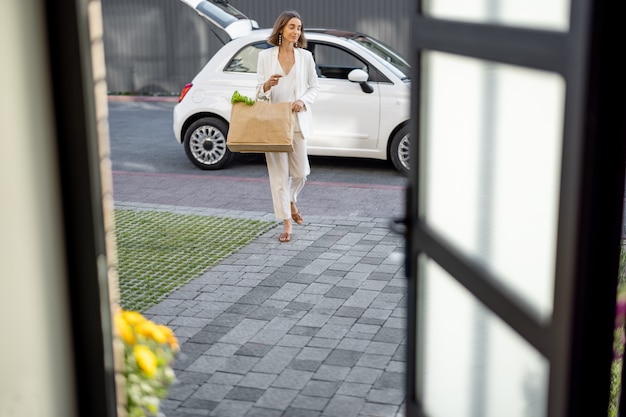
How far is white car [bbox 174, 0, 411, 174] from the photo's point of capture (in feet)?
36.1

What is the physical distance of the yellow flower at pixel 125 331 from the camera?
3.80 m

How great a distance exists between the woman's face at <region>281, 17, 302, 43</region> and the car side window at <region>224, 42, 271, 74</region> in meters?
3.43

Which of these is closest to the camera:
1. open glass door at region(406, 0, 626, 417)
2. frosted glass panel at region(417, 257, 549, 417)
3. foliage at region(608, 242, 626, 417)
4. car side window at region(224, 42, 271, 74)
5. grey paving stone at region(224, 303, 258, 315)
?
open glass door at region(406, 0, 626, 417)

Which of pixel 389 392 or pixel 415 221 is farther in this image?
pixel 389 392

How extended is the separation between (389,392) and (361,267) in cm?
245

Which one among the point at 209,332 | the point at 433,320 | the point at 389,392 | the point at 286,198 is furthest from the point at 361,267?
the point at 433,320

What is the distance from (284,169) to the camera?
8141 mm

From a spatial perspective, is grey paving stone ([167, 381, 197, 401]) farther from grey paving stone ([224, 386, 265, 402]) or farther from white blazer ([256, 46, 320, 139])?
white blazer ([256, 46, 320, 139])

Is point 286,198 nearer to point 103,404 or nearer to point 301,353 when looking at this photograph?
point 301,353

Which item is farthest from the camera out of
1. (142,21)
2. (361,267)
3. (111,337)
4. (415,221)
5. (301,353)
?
(142,21)

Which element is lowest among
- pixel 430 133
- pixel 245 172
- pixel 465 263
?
pixel 245 172

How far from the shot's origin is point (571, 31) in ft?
7.43

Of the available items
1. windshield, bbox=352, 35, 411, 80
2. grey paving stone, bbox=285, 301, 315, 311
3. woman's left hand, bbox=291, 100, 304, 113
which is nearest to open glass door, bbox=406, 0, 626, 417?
grey paving stone, bbox=285, 301, 315, 311

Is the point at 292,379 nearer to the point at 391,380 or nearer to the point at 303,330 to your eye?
the point at 391,380
